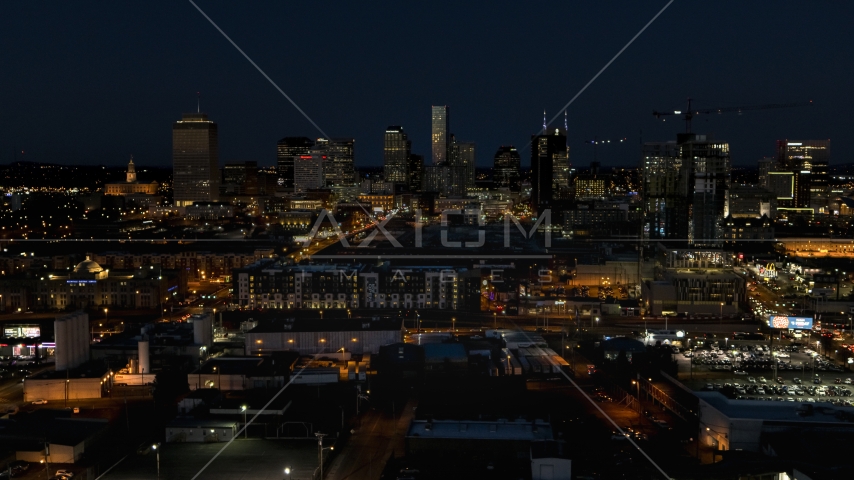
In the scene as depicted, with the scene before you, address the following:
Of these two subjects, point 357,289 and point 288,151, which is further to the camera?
point 288,151

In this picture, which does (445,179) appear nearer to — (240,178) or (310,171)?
(310,171)

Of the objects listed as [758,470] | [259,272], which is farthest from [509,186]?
[758,470]

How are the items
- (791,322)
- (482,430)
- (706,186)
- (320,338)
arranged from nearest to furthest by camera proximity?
(482,430) → (320,338) → (791,322) → (706,186)

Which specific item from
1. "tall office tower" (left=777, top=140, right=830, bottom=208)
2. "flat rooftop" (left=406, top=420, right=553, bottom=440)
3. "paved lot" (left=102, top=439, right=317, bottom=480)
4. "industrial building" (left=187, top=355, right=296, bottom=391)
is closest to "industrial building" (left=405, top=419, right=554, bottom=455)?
"flat rooftop" (left=406, top=420, right=553, bottom=440)

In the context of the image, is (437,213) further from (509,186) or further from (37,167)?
(37,167)

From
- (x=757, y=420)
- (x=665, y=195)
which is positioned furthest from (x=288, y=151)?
(x=757, y=420)
